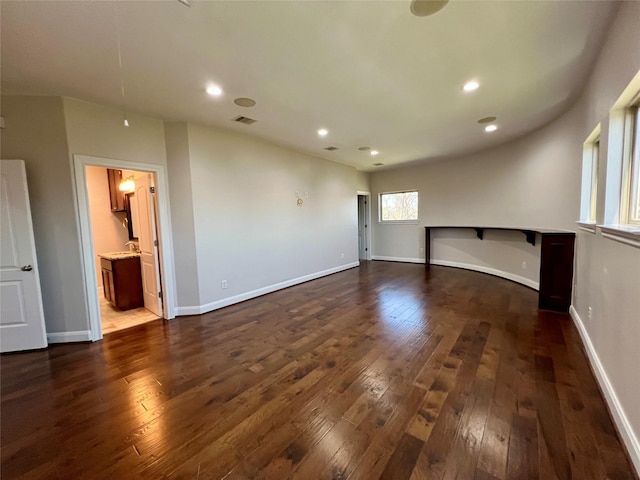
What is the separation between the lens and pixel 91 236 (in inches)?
126

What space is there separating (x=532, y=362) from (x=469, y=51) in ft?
8.92

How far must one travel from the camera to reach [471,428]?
1686mm

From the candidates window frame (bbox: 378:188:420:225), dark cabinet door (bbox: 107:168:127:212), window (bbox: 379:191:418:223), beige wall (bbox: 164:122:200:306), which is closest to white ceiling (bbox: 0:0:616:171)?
beige wall (bbox: 164:122:200:306)

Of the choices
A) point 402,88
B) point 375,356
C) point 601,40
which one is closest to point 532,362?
point 375,356

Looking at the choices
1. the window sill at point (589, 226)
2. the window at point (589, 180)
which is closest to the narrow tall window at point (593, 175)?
the window at point (589, 180)

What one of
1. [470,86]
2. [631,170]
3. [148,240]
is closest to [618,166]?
[631,170]

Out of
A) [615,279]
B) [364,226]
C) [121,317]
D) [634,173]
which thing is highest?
[634,173]

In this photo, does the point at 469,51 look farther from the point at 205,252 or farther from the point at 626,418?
the point at 205,252

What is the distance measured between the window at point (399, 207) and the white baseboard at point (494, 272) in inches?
53.2

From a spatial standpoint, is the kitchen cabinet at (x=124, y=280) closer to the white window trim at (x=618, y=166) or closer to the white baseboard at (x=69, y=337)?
the white baseboard at (x=69, y=337)

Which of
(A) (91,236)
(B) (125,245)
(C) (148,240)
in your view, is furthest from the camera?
(B) (125,245)

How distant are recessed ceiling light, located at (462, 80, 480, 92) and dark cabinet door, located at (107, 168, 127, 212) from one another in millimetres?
5613

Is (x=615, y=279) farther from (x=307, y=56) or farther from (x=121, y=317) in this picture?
(x=121, y=317)

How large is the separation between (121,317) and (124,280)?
577mm
